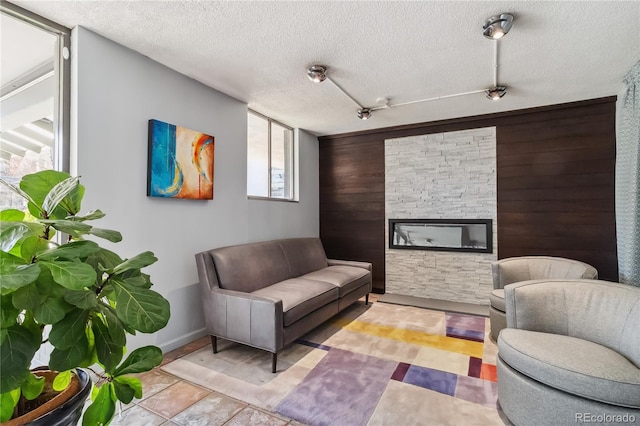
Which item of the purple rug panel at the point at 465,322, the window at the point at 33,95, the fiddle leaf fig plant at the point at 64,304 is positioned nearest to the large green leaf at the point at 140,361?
the fiddle leaf fig plant at the point at 64,304

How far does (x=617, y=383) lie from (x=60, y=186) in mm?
2286

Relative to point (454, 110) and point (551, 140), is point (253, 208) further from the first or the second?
point (551, 140)

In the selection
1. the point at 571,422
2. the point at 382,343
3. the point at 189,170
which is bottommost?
the point at 382,343

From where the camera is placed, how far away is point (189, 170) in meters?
2.83

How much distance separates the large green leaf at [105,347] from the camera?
0.63 metres

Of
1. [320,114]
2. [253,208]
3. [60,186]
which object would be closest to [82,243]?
[60,186]

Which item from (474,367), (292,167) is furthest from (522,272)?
(292,167)

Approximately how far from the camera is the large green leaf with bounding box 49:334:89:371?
57 cm

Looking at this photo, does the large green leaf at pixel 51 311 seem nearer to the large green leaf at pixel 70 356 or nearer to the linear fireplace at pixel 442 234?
the large green leaf at pixel 70 356

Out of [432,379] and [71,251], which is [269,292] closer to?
[432,379]

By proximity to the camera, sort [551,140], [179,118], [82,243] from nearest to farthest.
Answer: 1. [82,243]
2. [179,118]
3. [551,140]

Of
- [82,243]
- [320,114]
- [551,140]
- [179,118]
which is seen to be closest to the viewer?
[82,243]

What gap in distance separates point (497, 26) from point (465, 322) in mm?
2856

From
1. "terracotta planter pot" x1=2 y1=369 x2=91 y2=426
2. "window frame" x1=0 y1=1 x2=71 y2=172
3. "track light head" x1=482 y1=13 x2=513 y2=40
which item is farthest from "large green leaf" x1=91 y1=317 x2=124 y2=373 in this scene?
"track light head" x1=482 y1=13 x2=513 y2=40
